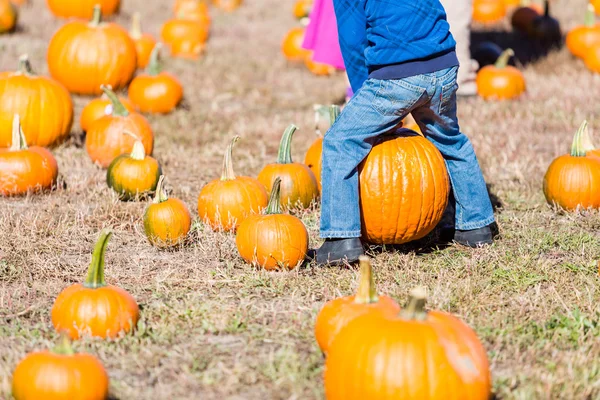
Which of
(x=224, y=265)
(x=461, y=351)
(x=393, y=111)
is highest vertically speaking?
(x=393, y=111)

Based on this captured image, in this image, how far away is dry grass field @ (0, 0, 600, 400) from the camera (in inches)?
133

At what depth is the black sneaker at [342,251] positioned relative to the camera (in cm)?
455

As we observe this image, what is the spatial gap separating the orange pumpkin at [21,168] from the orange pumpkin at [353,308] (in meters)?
2.97

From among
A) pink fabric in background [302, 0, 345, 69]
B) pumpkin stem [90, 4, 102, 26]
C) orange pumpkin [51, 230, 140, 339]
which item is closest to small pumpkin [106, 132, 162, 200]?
orange pumpkin [51, 230, 140, 339]

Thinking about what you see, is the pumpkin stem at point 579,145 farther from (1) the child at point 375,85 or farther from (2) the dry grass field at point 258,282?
(1) the child at point 375,85

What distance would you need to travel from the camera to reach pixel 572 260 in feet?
15.4

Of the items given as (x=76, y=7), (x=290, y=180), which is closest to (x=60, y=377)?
(x=290, y=180)

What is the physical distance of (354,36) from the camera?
4566 mm

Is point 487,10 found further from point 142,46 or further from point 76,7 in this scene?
point 76,7

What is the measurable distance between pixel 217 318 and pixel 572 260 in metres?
2.03

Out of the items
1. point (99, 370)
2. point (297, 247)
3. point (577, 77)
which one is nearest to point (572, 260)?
point (297, 247)

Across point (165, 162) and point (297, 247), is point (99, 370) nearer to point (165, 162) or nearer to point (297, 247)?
point (297, 247)

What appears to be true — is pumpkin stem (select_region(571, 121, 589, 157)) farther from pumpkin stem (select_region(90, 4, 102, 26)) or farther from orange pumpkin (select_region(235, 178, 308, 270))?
pumpkin stem (select_region(90, 4, 102, 26))

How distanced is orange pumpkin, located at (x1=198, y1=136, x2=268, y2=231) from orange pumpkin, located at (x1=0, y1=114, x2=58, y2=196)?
1268 mm
